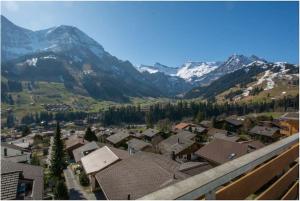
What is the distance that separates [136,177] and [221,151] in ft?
64.0

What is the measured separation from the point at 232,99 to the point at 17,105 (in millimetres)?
143291

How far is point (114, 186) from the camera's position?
65.9 feet

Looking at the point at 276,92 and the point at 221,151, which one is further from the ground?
the point at 276,92

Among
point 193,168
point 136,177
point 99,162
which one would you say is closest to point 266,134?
point 193,168

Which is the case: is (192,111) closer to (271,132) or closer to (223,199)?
(271,132)

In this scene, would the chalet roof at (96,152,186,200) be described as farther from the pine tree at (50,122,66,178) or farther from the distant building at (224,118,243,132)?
the distant building at (224,118,243,132)

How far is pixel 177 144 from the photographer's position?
165ft

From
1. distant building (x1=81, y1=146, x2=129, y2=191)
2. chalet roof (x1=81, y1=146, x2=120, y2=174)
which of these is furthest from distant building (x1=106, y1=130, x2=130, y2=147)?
distant building (x1=81, y1=146, x2=129, y2=191)

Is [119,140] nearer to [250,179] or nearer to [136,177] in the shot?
[136,177]

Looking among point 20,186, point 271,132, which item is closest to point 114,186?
point 20,186

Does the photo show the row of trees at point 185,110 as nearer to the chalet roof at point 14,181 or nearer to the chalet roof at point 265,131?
the chalet roof at point 265,131

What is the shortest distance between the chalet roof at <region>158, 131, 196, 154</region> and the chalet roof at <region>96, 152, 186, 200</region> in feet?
75.3

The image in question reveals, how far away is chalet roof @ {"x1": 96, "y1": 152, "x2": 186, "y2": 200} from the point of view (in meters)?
18.5

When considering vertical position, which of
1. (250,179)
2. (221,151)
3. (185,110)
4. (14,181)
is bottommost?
(221,151)
